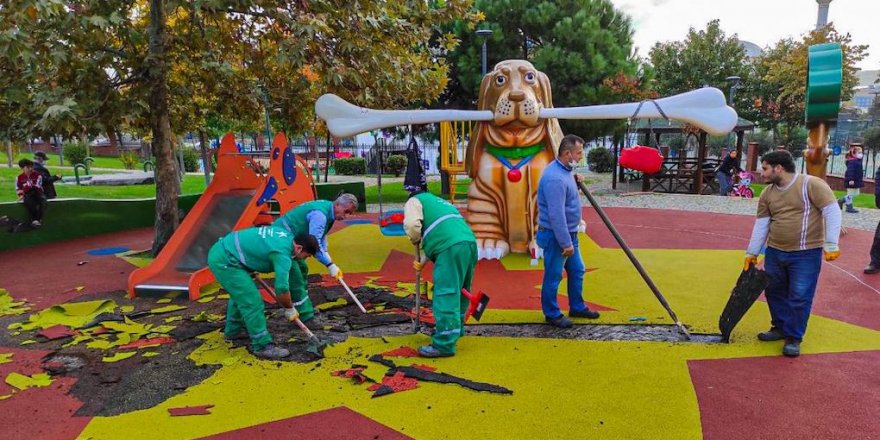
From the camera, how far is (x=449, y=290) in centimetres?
439

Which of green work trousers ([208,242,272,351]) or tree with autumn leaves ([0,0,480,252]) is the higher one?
tree with autumn leaves ([0,0,480,252])

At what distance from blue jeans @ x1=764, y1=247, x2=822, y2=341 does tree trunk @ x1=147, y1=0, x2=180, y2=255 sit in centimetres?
779

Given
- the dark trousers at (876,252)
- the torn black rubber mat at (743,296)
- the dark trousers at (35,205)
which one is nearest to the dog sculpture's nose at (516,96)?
the torn black rubber mat at (743,296)

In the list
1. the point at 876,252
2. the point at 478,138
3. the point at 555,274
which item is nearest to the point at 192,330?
the point at 555,274

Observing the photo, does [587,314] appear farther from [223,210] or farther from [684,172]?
[684,172]

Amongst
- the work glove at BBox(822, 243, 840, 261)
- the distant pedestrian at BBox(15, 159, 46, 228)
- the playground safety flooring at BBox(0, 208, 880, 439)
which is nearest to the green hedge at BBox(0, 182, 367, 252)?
the distant pedestrian at BBox(15, 159, 46, 228)

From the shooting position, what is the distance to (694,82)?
27484 millimetres

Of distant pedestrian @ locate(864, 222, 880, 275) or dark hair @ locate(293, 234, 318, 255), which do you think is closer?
dark hair @ locate(293, 234, 318, 255)

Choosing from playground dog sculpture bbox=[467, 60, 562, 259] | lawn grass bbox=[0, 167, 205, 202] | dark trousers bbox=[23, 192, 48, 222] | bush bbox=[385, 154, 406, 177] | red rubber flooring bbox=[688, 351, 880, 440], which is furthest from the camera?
bush bbox=[385, 154, 406, 177]

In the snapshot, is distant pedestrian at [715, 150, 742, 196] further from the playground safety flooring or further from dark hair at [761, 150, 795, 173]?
dark hair at [761, 150, 795, 173]

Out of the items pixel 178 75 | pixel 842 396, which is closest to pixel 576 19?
pixel 178 75

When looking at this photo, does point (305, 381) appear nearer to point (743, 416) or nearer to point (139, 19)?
point (743, 416)

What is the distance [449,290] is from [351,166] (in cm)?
2401

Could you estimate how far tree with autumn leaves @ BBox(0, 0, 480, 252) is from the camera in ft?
20.9
